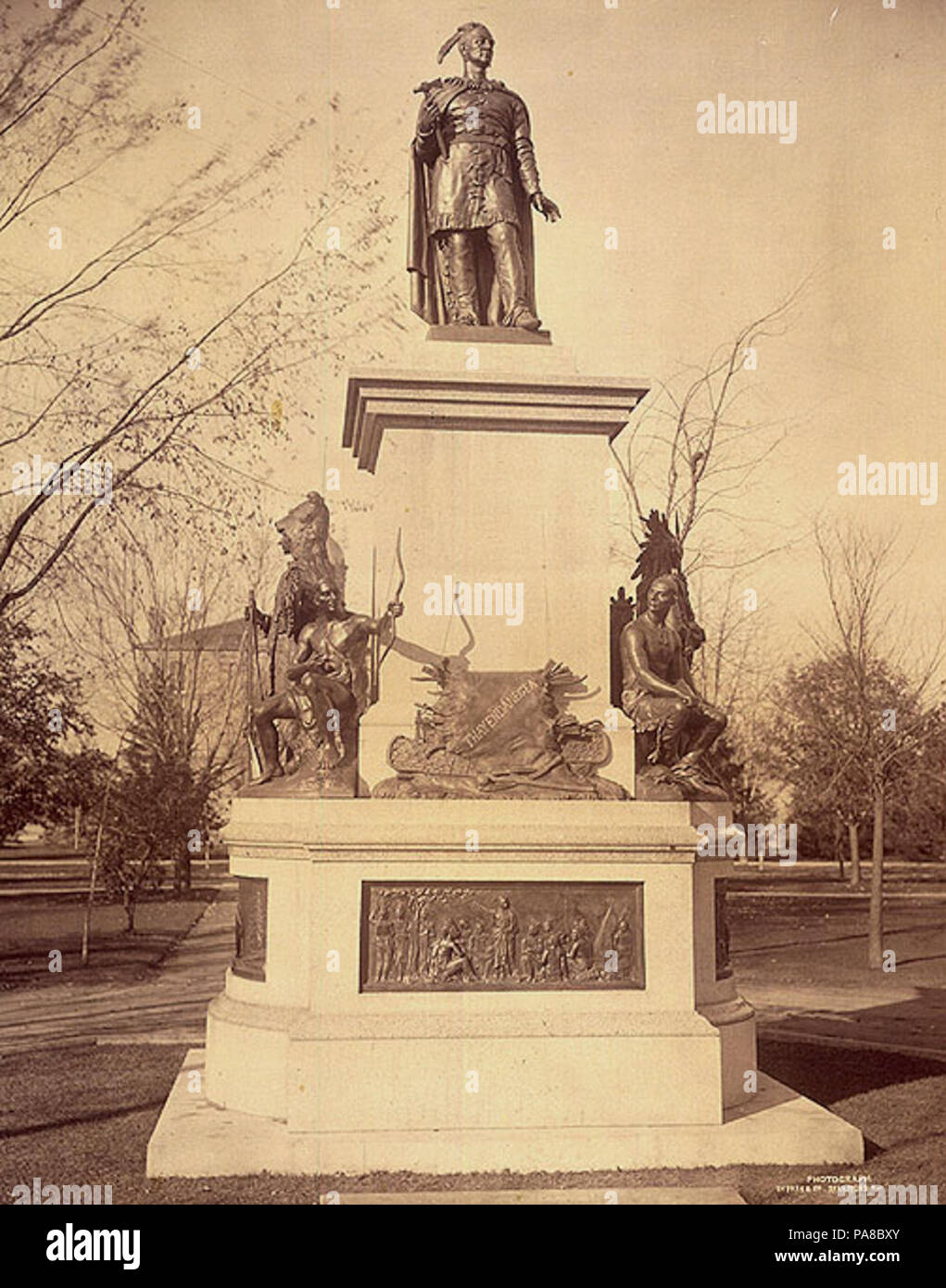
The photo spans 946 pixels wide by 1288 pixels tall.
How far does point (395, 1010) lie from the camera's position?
855 centimetres

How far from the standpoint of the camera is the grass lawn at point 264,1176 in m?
7.77

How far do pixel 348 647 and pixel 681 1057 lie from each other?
134 inches

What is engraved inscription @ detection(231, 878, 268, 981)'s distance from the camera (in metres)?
9.28

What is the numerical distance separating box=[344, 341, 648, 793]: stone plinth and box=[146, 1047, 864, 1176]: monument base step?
108 inches

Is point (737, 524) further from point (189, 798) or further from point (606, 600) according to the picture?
point (606, 600)

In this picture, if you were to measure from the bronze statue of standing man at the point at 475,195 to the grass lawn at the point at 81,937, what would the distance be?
11635 millimetres

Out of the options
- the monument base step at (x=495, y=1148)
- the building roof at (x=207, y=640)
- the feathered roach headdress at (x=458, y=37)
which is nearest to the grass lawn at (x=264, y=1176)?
the monument base step at (x=495, y=1148)

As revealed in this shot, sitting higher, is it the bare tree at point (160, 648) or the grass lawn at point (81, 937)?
the bare tree at point (160, 648)

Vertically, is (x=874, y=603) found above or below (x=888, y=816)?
above

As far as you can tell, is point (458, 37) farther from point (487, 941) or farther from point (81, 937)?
point (81, 937)

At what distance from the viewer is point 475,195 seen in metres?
10.3

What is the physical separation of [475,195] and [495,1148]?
6682mm

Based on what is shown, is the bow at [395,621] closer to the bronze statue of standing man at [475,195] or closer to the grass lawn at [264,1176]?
the bronze statue of standing man at [475,195]

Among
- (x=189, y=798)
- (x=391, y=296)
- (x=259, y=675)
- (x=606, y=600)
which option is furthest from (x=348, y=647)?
(x=189, y=798)
